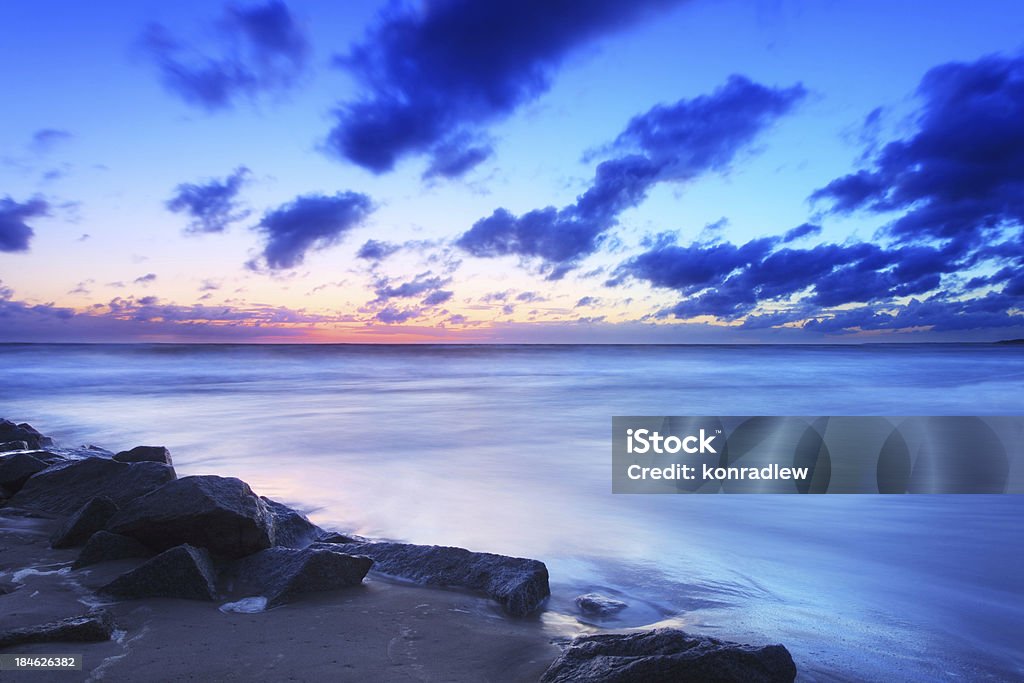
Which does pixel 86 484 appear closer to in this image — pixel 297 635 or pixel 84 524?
pixel 84 524

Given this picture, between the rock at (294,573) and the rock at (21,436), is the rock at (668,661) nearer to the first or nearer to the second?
the rock at (294,573)

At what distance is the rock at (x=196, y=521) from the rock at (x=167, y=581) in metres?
0.50

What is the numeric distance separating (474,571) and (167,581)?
6.06ft

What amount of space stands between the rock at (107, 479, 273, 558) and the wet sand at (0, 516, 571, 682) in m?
0.26

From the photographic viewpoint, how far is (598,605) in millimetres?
4086

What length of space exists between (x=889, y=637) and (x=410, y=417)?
13.0 m

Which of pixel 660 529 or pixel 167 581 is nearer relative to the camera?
pixel 167 581

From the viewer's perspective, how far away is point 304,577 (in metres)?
3.91

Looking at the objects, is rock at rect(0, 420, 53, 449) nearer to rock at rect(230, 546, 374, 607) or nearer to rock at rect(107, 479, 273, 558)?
rock at rect(107, 479, 273, 558)

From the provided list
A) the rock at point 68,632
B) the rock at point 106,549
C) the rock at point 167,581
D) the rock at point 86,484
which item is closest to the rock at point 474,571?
the rock at point 167,581

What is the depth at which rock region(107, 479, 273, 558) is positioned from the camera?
14.2 feet

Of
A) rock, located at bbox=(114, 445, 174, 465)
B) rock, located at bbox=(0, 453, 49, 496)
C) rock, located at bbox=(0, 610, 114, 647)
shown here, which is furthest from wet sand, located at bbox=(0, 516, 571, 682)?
rock, located at bbox=(114, 445, 174, 465)

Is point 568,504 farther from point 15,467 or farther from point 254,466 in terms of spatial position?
point 15,467

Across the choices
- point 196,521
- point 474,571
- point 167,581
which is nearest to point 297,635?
point 167,581
